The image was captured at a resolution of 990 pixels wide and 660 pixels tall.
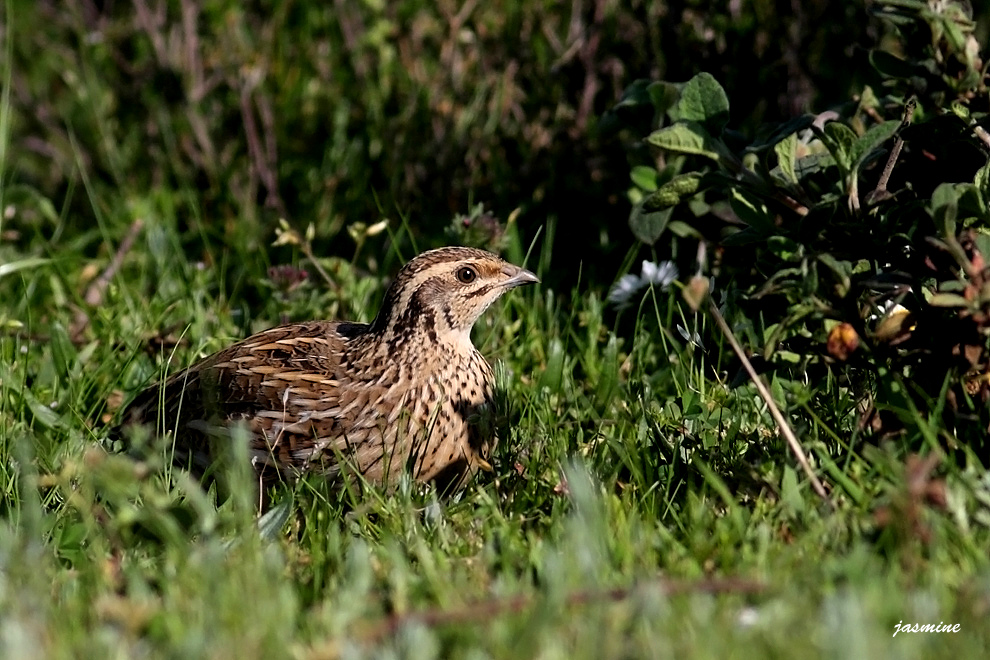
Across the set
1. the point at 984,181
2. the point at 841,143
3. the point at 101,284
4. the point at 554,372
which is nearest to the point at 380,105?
the point at 101,284

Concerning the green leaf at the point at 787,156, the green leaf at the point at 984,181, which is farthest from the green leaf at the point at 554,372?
the green leaf at the point at 984,181

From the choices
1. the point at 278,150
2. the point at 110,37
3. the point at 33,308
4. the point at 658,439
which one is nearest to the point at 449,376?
the point at 658,439

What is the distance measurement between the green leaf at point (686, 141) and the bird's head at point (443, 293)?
0.84 meters

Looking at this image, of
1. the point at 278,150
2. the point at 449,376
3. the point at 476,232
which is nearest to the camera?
the point at 449,376

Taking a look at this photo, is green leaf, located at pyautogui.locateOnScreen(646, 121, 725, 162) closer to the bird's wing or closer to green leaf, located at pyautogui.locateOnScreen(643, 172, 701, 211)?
green leaf, located at pyautogui.locateOnScreen(643, 172, 701, 211)

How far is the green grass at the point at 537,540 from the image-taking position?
3.19 m

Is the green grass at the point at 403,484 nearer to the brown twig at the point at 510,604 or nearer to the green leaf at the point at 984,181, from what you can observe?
the brown twig at the point at 510,604

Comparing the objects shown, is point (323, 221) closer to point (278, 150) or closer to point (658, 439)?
point (278, 150)

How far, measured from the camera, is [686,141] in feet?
15.1

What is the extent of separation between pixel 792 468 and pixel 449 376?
141 centimetres

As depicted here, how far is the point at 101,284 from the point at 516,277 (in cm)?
236

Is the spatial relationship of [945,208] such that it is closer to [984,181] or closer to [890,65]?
[984,181]

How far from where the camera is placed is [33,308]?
658 cm

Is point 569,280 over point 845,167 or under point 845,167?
under
